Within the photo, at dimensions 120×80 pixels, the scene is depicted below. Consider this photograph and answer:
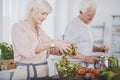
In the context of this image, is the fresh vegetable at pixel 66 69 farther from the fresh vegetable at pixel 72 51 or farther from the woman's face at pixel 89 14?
the woman's face at pixel 89 14

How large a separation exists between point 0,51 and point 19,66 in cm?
28

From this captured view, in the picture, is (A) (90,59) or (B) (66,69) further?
(A) (90,59)

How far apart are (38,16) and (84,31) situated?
16.7 inches

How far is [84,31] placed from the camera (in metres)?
2.58

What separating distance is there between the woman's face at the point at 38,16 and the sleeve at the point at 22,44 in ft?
0.46

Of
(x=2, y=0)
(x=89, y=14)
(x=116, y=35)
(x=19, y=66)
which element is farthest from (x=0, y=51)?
(x=116, y=35)

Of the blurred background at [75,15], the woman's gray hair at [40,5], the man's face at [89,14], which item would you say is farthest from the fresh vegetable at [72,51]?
the woman's gray hair at [40,5]

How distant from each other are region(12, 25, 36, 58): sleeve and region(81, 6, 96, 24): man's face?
20.9 inches

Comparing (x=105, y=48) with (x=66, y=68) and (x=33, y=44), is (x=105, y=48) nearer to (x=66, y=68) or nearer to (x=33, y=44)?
(x=66, y=68)

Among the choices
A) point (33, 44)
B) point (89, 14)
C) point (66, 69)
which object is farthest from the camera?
point (89, 14)

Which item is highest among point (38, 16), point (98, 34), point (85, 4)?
point (85, 4)

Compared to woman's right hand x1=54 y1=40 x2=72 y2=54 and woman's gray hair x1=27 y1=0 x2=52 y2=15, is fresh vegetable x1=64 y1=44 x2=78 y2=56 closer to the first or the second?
woman's right hand x1=54 y1=40 x2=72 y2=54

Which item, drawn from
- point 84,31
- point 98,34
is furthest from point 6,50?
point 98,34

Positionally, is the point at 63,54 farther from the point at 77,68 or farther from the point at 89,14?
the point at 89,14
